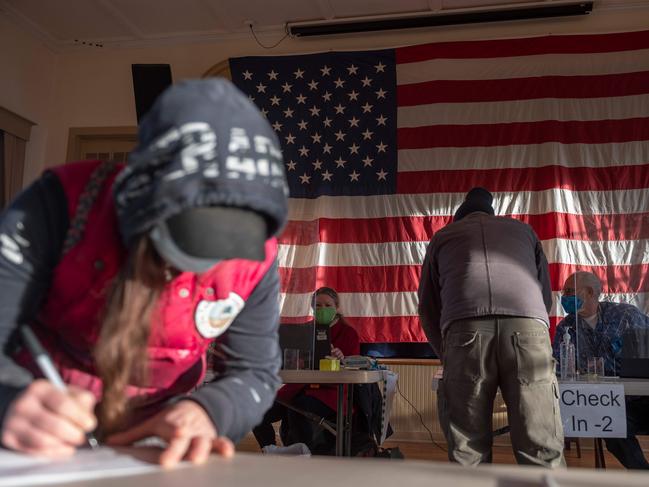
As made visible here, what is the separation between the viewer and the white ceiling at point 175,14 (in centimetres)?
540

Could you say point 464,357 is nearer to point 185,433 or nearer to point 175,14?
point 185,433

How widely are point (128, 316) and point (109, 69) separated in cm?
591

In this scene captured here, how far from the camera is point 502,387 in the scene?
2.44 m

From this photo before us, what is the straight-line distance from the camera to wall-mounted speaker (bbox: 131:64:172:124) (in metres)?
5.59

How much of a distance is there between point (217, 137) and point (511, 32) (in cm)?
524

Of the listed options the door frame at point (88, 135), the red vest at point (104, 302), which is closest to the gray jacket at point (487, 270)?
the red vest at point (104, 302)

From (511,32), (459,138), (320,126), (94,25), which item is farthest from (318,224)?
(94,25)

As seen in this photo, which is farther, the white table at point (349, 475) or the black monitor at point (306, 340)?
the black monitor at point (306, 340)

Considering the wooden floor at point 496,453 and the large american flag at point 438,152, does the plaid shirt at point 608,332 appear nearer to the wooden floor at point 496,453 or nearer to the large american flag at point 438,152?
the wooden floor at point 496,453

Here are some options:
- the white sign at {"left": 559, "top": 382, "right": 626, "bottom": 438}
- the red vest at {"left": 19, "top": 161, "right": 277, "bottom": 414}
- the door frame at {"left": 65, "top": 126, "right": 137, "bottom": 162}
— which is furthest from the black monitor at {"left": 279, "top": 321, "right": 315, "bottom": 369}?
the door frame at {"left": 65, "top": 126, "right": 137, "bottom": 162}

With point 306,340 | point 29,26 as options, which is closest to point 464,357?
point 306,340

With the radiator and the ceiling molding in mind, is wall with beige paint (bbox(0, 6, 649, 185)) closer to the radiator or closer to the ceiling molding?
the ceiling molding

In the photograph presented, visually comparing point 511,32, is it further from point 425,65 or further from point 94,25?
point 94,25

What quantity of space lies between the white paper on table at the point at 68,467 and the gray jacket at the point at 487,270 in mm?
1914
